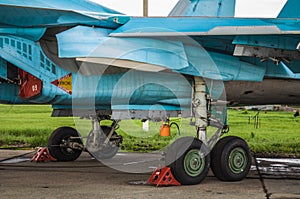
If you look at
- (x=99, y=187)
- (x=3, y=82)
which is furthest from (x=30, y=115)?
(x=99, y=187)

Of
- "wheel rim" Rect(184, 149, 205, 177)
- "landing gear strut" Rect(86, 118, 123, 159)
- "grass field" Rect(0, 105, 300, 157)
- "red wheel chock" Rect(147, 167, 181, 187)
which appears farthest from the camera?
"grass field" Rect(0, 105, 300, 157)

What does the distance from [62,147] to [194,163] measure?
427 centimetres

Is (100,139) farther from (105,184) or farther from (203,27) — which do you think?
(203,27)

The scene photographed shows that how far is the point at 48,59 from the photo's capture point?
8.44 metres

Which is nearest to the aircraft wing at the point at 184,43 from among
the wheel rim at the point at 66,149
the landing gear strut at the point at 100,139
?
the landing gear strut at the point at 100,139

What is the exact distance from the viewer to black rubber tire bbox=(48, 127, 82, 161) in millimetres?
11734

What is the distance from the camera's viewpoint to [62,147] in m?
11.8

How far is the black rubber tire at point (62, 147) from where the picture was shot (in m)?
11.7

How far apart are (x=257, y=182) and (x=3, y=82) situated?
458 cm

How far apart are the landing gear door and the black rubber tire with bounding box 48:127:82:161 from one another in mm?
3434

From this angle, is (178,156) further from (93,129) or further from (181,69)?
(93,129)

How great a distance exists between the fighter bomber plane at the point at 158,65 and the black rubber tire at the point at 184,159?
16 millimetres

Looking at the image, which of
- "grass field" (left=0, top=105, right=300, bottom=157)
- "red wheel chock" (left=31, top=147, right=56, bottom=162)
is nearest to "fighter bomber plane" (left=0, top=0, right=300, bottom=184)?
"red wheel chock" (left=31, top=147, right=56, bottom=162)

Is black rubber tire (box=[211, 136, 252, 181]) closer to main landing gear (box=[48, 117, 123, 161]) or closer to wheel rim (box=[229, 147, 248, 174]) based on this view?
wheel rim (box=[229, 147, 248, 174])
